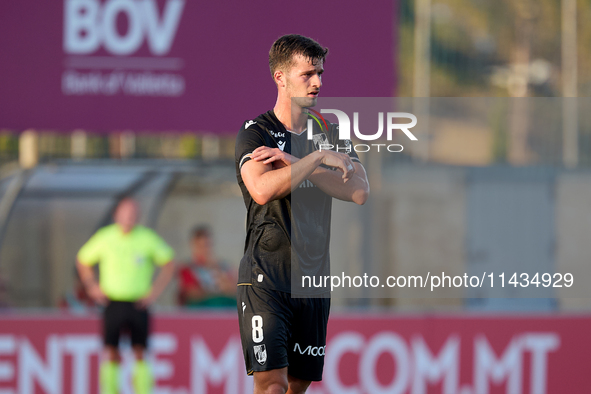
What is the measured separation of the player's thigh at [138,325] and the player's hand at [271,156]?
420 centimetres

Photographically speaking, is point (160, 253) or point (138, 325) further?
point (160, 253)

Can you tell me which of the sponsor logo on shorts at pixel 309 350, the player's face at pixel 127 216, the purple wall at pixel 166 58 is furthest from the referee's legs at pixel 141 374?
the sponsor logo on shorts at pixel 309 350

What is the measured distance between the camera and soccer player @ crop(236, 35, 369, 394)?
310cm

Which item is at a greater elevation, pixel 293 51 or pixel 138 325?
pixel 293 51

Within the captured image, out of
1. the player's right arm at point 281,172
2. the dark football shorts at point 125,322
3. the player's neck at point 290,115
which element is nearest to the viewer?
the player's right arm at point 281,172

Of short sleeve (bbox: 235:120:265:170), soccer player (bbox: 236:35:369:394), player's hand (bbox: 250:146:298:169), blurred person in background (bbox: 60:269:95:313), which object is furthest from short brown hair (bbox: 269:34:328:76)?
blurred person in background (bbox: 60:269:95:313)

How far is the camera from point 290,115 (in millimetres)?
3316

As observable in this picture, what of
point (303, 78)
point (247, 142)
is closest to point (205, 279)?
point (247, 142)

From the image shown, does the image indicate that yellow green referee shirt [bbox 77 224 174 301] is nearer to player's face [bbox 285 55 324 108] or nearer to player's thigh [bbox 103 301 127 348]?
player's thigh [bbox 103 301 127 348]

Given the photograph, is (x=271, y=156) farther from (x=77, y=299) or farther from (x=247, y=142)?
(x=77, y=299)

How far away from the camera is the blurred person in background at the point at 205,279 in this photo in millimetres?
7434

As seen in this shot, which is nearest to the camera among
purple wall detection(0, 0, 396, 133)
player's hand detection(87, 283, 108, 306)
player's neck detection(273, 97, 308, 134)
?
player's neck detection(273, 97, 308, 134)

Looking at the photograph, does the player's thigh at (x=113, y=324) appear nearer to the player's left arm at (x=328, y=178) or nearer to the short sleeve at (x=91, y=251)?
the short sleeve at (x=91, y=251)

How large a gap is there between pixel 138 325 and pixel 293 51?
4366 mm
